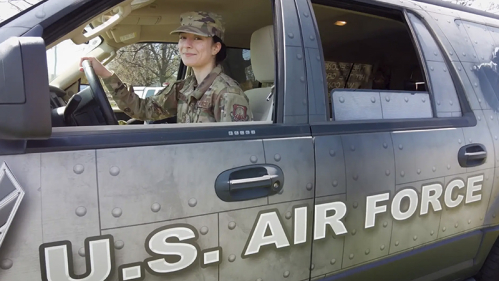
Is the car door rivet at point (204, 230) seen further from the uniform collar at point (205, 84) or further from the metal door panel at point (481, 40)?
the metal door panel at point (481, 40)

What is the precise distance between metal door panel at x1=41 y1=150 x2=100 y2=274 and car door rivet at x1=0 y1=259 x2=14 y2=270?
94 mm

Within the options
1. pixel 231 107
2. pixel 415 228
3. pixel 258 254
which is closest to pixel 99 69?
pixel 231 107

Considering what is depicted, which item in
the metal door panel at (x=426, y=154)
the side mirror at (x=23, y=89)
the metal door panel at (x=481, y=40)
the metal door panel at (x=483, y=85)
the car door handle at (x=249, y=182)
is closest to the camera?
the side mirror at (x=23, y=89)

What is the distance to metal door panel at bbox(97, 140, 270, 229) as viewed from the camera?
3.63ft

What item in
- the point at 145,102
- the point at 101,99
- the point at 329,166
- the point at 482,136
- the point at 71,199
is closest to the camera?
the point at 71,199

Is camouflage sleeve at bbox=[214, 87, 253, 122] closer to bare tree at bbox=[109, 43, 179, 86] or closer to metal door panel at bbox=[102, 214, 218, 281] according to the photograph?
metal door panel at bbox=[102, 214, 218, 281]

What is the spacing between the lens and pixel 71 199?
105cm

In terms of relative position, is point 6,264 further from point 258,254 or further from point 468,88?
point 468,88

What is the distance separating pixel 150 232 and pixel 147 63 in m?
2.18

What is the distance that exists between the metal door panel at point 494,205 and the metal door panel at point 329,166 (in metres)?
1.08

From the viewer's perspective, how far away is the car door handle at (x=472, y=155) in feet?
6.05

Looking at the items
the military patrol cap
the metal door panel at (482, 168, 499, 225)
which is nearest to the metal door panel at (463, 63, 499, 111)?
the metal door panel at (482, 168, 499, 225)

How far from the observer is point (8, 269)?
984mm

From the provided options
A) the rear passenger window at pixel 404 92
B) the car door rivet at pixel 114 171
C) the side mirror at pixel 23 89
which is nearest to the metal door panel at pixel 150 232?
the car door rivet at pixel 114 171
